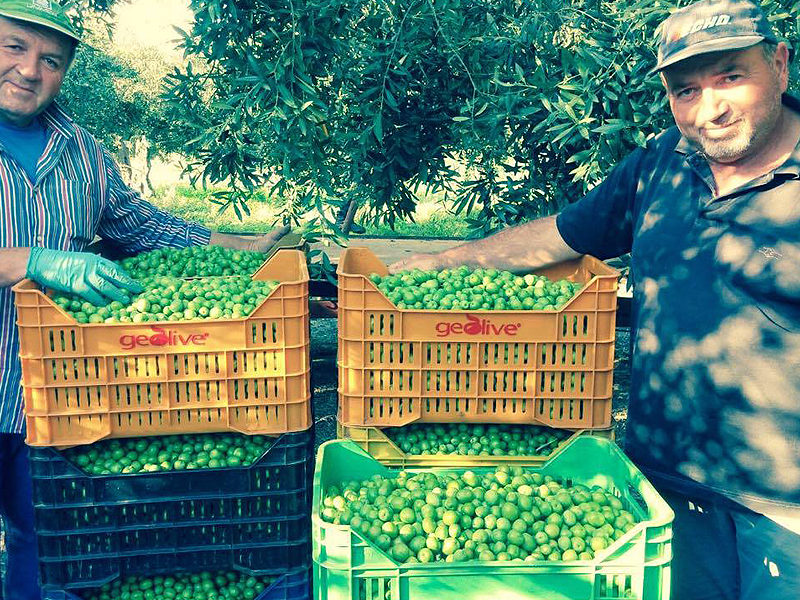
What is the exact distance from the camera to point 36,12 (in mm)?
3076

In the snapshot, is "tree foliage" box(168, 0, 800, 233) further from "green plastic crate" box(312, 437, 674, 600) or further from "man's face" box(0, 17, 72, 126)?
"green plastic crate" box(312, 437, 674, 600)

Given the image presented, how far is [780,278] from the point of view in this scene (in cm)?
248

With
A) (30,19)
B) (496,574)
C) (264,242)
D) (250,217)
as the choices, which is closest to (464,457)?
(496,574)

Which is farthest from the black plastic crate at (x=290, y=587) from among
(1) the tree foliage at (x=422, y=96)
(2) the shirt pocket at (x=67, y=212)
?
(1) the tree foliage at (x=422, y=96)

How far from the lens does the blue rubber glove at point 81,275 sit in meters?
2.79

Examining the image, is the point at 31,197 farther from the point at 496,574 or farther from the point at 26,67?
the point at 496,574

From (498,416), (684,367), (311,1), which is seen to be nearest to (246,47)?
(311,1)

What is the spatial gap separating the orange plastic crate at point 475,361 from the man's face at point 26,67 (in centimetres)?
157

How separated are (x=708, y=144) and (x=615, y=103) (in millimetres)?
1833

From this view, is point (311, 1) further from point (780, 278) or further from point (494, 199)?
point (780, 278)

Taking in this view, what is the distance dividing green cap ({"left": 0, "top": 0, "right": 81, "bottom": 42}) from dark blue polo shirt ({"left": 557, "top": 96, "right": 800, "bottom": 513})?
2.44 meters

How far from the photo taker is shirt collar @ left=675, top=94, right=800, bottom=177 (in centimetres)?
250

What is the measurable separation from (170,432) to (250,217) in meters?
18.0

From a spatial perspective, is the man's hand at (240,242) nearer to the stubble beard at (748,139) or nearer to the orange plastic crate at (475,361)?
the orange plastic crate at (475,361)
